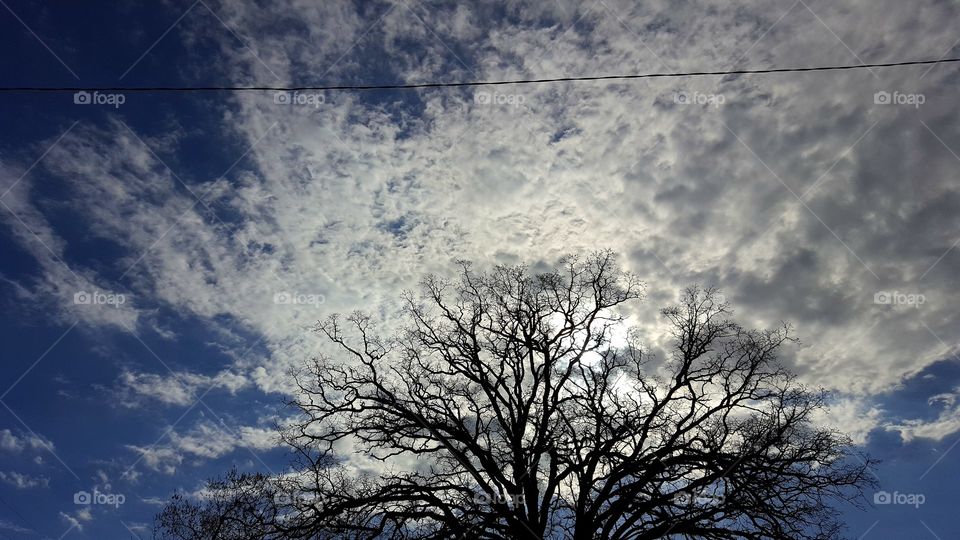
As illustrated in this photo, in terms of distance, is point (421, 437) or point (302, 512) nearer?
point (302, 512)

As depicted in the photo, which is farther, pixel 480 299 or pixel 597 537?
pixel 480 299

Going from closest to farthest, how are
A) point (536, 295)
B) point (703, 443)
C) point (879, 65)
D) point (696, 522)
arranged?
1. point (879, 65)
2. point (696, 522)
3. point (703, 443)
4. point (536, 295)

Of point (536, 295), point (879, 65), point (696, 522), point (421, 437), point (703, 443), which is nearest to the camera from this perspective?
point (879, 65)

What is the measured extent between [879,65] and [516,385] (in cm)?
1263

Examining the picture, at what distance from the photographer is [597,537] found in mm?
15633

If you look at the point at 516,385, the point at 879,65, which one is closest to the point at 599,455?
the point at 516,385

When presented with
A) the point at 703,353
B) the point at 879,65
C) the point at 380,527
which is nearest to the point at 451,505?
the point at 380,527

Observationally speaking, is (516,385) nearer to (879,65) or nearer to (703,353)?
(703,353)

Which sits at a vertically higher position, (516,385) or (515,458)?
(516,385)

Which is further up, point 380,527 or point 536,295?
point 536,295

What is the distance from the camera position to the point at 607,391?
17.9 metres

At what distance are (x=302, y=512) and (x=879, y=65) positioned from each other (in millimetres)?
Answer: 16274

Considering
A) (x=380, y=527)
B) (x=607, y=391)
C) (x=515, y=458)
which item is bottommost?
(x=380, y=527)

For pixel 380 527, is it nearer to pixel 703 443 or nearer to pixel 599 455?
pixel 599 455
